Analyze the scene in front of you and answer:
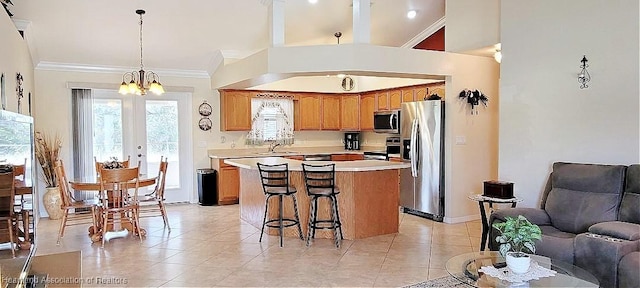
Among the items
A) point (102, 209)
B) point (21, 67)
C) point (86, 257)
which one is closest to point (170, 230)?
point (102, 209)

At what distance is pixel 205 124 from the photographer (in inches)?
307

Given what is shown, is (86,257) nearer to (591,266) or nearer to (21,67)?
(21,67)

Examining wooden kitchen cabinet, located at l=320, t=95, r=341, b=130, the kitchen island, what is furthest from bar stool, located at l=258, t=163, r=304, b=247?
wooden kitchen cabinet, located at l=320, t=95, r=341, b=130

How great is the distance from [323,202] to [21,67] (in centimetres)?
378

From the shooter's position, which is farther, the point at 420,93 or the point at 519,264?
the point at 420,93

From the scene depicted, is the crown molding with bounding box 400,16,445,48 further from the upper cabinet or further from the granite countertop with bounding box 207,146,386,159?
the granite countertop with bounding box 207,146,386,159

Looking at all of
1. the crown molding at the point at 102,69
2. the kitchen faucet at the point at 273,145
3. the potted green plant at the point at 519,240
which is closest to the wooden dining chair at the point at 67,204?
the crown molding at the point at 102,69

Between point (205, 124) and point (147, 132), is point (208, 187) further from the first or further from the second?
point (147, 132)

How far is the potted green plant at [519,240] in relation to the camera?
269 centimetres

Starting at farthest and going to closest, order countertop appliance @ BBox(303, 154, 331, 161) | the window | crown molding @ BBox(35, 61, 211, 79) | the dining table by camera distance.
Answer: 1. the window
2. countertop appliance @ BBox(303, 154, 331, 161)
3. crown molding @ BBox(35, 61, 211, 79)
4. the dining table

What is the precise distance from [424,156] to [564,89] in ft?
7.25

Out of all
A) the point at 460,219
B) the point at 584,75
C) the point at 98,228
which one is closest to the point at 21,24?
the point at 98,228

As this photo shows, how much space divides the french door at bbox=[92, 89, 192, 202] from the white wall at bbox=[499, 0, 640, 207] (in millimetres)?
5247

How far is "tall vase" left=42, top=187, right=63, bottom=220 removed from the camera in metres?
6.34
